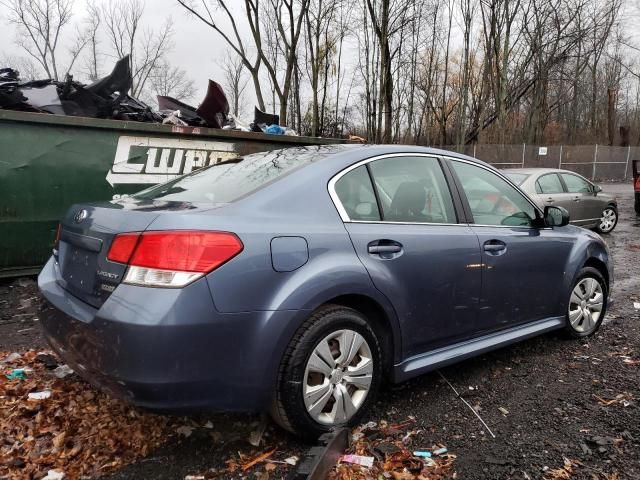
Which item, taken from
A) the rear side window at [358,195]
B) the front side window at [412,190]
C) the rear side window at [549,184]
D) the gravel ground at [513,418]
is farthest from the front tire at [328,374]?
the rear side window at [549,184]

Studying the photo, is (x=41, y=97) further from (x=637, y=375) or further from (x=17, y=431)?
(x=637, y=375)

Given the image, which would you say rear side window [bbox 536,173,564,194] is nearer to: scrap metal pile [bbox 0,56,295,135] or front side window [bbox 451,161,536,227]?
scrap metal pile [bbox 0,56,295,135]

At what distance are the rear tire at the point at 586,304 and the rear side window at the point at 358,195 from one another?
2166 mm

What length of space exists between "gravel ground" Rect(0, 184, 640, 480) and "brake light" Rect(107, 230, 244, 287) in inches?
38.0

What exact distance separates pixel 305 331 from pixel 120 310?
83 cm

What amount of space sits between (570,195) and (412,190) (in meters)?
8.01

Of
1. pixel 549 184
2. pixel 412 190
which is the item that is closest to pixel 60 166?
pixel 412 190

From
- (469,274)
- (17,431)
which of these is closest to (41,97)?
(17,431)

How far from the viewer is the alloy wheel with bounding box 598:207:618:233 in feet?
35.4

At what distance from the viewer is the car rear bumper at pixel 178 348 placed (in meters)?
1.99

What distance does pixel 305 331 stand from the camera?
2.32m

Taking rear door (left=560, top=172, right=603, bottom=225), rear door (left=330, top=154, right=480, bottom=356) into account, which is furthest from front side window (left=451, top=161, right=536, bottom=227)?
rear door (left=560, top=172, right=603, bottom=225)

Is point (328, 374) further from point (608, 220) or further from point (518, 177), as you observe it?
point (608, 220)

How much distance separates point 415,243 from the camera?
9.15 ft
